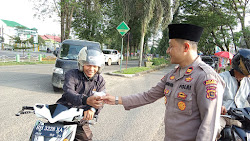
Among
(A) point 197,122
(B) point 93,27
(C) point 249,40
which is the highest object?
(B) point 93,27

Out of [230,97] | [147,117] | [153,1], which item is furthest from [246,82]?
[153,1]

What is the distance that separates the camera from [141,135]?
3.83m

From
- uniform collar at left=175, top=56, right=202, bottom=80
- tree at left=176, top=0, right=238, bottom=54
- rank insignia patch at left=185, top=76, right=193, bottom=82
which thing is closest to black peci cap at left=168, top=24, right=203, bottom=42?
uniform collar at left=175, top=56, right=202, bottom=80

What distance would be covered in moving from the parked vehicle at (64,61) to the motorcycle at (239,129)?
5596 mm

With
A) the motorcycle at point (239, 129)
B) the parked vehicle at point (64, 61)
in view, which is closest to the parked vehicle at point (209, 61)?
the parked vehicle at point (64, 61)

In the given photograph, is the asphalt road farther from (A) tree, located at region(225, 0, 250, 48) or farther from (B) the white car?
(A) tree, located at region(225, 0, 250, 48)

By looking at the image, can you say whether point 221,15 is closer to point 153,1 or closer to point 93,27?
point 153,1

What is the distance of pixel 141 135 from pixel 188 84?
2560 millimetres

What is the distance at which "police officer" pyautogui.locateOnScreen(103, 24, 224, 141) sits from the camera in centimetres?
143

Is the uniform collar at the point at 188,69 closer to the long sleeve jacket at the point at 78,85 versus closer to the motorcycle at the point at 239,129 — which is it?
the motorcycle at the point at 239,129

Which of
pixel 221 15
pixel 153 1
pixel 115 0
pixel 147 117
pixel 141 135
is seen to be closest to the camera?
pixel 141 135

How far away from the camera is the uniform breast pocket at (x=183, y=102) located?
1543 mm

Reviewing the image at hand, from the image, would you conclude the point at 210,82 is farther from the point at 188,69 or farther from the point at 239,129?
the point at 239,129

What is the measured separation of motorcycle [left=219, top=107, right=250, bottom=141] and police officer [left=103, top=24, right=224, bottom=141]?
684 millimetres
